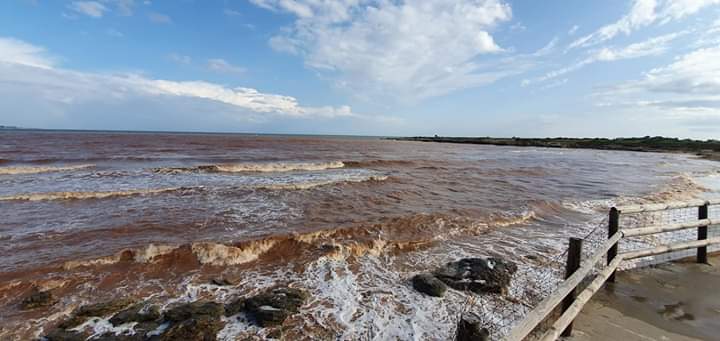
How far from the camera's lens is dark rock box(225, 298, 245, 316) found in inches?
187

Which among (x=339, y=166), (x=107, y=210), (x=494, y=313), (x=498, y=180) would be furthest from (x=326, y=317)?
(x=339, y=166)

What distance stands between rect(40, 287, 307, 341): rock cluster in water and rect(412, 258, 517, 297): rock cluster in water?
2.28m

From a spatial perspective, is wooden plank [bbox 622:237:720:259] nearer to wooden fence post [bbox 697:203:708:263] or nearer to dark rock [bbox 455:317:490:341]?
wooden fence post [bbox 697:203:708:263]

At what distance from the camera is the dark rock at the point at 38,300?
4.96 m

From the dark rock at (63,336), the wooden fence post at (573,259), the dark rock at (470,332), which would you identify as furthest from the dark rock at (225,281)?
the wooden fence post at (573,259)

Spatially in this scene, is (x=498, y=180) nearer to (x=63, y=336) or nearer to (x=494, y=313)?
(x=494, y=313)

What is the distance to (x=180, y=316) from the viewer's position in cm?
454

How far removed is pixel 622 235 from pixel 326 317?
5232mm

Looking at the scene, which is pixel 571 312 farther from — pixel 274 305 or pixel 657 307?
pixel 274 305

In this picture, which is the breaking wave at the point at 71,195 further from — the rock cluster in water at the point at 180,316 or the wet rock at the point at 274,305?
the wet rock at the point at 274,305

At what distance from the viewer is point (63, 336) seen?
13.7 ft

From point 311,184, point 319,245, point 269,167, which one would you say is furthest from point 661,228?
point 269,167

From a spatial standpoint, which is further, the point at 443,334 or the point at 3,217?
the point at 3,217

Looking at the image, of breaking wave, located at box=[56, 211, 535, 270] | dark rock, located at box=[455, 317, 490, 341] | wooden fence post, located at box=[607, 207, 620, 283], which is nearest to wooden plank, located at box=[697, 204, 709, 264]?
wooden fence post, located at box=[607, 207, 620, 283]
